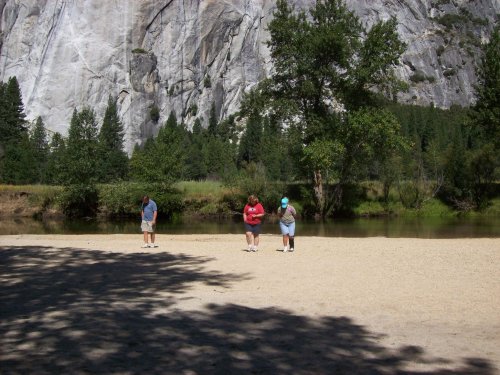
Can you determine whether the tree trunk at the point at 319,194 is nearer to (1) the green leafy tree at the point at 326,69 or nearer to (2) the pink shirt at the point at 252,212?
(1) the green leafy tree at the point at 326,69

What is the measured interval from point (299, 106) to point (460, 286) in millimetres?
31606

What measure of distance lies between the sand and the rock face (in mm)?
105777

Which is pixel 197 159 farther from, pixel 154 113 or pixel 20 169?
pixel 20 169

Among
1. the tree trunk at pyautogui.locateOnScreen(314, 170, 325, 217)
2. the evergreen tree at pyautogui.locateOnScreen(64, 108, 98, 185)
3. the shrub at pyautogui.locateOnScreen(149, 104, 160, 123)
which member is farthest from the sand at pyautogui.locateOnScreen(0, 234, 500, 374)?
the shrub at pyautogui.locateOnScreen(149, 104, 160, 123)

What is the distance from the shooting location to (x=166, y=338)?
6652 millimetres

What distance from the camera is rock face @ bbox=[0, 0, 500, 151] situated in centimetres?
11419

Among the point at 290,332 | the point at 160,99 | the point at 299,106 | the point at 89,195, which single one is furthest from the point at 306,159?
the point at 160,99

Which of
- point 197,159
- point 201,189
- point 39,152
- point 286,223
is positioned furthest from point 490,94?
point 197,159

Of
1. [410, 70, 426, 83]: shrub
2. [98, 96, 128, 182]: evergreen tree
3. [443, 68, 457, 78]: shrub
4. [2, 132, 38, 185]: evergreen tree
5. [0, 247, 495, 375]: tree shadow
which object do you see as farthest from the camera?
[443, 68, 457, 78]: shrub

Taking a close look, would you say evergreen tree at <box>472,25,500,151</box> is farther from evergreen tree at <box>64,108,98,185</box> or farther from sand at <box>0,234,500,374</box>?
evergreen tree at <box>64,108,98,185</box>

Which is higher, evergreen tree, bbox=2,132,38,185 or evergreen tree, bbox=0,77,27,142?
evergreen tree, bbox=0,77,27,142

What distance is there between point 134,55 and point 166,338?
4601 inches

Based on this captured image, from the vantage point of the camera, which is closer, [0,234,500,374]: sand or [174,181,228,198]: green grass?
[0,234,500,374]: sand

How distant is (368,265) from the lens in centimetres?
1404
